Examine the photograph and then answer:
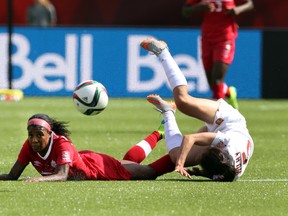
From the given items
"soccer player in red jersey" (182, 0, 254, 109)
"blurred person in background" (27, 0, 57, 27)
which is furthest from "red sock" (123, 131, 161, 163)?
"blurred person in background" (27, 0, 57, 27)

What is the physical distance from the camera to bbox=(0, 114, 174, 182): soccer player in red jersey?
9.84m

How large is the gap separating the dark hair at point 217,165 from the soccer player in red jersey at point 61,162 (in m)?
0.63

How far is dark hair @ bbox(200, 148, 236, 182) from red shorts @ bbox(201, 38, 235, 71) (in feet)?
22.3

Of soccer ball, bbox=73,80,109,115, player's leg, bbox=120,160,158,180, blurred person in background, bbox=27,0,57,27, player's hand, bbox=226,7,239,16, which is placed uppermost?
player's hand, bbox=226,7,239,16

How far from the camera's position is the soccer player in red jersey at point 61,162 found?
9836 millimetres

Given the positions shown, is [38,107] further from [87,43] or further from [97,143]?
[97,143]

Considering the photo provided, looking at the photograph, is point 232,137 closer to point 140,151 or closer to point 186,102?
point 186,102

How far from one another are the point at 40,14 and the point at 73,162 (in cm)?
1541

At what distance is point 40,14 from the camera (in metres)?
25.1

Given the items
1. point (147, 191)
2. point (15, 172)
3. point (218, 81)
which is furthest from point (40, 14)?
point (147, 191)

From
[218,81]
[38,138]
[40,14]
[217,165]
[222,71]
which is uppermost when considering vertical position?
[38,138]

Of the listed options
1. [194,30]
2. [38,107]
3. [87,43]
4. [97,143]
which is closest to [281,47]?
[194,30]

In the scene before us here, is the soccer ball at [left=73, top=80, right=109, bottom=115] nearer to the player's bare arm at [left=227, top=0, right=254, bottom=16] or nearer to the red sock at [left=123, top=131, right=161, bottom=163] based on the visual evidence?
the red sock at [left=123, top=131, right=161, bottom=163]

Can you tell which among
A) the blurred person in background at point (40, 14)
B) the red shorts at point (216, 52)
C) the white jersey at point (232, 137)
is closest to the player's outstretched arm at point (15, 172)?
the white jersey at point (232, 137)
